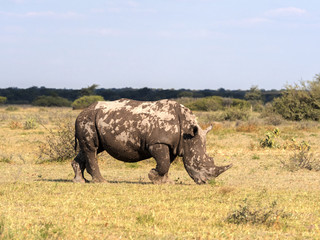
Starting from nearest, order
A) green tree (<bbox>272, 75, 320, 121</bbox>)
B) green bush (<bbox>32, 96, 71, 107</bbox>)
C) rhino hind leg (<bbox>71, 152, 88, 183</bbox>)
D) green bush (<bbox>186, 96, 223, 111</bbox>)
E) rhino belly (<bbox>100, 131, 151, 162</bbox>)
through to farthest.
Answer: rhino belly (<bbox>100, 131, 151, 162</bbox>), rhino hind leg (<bbox>71, 152, 88, 183</bbox>), green tree (<bbox>272, 75, 320, 121</bbox>), green bush (<bbox>186, 96, 223, 111</bbox>), green bush (<bbox>32, 96, 71, 107</bbox>)

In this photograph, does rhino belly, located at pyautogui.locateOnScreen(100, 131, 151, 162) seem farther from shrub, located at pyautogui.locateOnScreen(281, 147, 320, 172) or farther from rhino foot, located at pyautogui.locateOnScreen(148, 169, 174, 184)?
shrub, located at pyautogui.locateOnScreen(281, 147, 320, 172)

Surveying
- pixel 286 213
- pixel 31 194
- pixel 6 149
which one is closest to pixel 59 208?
pixel 31 194

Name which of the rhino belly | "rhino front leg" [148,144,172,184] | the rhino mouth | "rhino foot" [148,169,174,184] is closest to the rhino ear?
"rhino front leg" [148,144,172,184]

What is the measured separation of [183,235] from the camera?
7.05 meters

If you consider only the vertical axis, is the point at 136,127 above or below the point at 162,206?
above

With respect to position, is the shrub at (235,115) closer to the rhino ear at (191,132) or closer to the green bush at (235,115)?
the green bush at (235,115)

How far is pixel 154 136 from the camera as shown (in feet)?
38.0

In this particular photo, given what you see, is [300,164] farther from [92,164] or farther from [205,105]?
[205,105]

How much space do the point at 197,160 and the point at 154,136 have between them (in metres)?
1.17

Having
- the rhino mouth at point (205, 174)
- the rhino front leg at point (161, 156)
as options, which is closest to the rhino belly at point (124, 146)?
the rhino front leg at point (161, 156)

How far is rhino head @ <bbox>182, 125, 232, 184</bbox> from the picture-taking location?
11.8 meters

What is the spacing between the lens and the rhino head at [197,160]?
464 inches

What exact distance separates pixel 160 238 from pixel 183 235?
37cm

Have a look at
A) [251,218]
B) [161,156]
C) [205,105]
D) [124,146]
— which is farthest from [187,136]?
[205,105]
